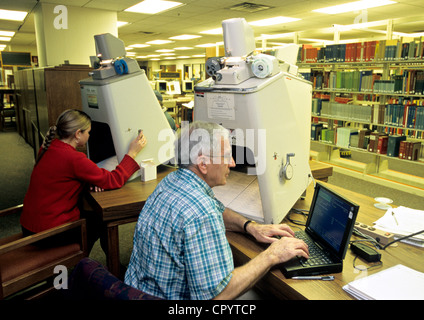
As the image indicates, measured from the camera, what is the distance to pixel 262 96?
127 centimetres

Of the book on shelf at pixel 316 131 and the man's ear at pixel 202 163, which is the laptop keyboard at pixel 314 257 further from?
the book on shelf at pixel 316 131

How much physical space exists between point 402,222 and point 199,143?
100 centimetres

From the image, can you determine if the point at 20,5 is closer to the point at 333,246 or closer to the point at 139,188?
the point at 139,188

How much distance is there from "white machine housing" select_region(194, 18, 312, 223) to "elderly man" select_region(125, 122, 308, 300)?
14 centimetres

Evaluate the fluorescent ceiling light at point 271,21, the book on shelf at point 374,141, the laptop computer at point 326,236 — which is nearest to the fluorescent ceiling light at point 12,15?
the fluorescent ceiling light at point 271,21

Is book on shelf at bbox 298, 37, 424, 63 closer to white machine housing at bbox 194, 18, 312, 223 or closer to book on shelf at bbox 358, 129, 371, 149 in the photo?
book on shelf at bbox 358, 129, 371, 149

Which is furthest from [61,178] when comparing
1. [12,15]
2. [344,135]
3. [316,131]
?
[12,15]

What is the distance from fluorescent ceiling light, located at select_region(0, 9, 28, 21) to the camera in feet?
20.9

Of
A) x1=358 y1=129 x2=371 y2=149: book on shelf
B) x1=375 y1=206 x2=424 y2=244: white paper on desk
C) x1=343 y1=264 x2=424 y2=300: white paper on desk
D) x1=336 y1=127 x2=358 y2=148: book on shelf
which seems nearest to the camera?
x1=343 y1=264 x2=424 y2=300: white paper on desk

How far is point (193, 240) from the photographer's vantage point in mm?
968

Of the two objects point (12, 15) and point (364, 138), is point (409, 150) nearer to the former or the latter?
point (364, 138)

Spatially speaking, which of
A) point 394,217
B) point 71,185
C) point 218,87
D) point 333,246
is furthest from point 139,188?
point 394,217

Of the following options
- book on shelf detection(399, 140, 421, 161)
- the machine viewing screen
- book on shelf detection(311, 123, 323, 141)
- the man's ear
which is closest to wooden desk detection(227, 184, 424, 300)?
the man's ear
